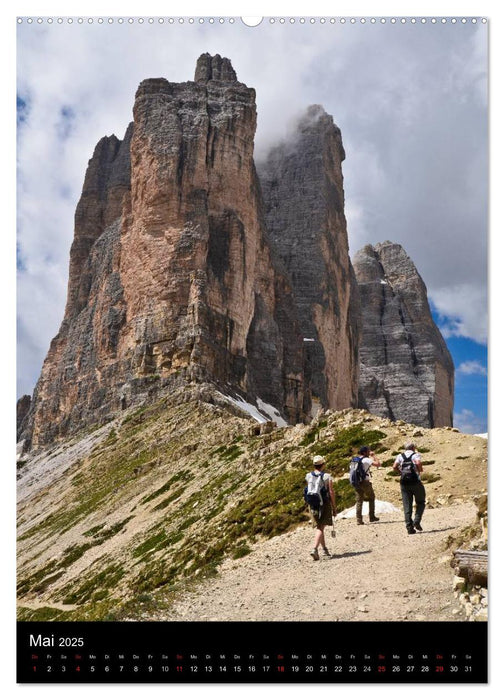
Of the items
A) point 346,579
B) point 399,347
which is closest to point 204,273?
point 346,579

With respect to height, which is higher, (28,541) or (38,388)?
(38,388)

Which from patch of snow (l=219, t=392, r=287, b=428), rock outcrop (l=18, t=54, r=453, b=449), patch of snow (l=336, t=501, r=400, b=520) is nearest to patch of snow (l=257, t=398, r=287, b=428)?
patch of snow (l=219, t=392, r=287, b=428)

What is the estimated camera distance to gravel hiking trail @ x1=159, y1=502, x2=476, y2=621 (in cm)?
1286

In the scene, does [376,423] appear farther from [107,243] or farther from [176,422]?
[107,243]

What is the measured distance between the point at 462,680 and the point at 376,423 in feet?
57.9

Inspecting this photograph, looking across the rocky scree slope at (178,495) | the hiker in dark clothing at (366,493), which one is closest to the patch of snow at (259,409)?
the rocky scree slope at (178,495)

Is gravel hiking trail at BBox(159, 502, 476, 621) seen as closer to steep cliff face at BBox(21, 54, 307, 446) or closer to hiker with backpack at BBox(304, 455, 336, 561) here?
hiker with backpack at BBox(304, 455, 336, 561)

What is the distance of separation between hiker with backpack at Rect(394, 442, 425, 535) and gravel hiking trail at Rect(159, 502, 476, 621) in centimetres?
36

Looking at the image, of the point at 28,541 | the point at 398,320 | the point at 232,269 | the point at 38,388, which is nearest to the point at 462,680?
the point at 28,541

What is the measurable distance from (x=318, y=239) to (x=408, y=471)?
117973 mm

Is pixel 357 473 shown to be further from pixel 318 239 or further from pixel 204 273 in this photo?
pixel 318 239

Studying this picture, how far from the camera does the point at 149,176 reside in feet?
295

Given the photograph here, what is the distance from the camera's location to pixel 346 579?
14742 mm

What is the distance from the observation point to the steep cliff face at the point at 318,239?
129250mm
